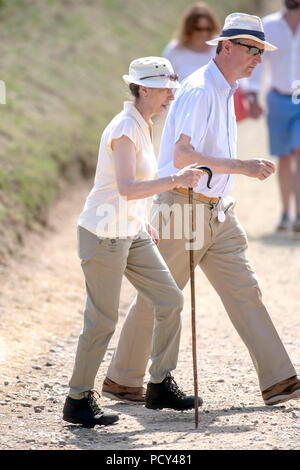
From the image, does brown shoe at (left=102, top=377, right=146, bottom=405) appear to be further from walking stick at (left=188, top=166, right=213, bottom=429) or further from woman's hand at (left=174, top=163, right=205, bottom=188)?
woman's hand at (left=174, top=163, right=205, bottom=188)

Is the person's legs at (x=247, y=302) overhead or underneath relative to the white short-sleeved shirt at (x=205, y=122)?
underneath

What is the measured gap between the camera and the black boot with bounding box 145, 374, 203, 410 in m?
5.09

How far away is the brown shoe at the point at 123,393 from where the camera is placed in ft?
17.7

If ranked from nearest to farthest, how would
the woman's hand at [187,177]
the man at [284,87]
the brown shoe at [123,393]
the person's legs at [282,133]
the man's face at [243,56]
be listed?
1. the woman's hand at [187,177]
2. the man's face at [243,56]
3. the brown shoe at [123,393]
4. the man at [284,87]
5. the person's legs at [282,133]

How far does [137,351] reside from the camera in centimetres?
532

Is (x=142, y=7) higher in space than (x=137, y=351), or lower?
higher

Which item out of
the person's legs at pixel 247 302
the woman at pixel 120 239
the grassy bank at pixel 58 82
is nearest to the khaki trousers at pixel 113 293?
the woman at pixel 120 239

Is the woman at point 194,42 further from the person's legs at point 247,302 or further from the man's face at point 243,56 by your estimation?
the person's legs at point 247,302

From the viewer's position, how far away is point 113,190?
184 inches

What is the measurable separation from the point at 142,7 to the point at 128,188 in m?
16.3

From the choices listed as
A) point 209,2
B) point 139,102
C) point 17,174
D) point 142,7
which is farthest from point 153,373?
point 209,2

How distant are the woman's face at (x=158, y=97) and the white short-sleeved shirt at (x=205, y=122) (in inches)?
5.3

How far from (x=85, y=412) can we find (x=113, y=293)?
2.16 feet
